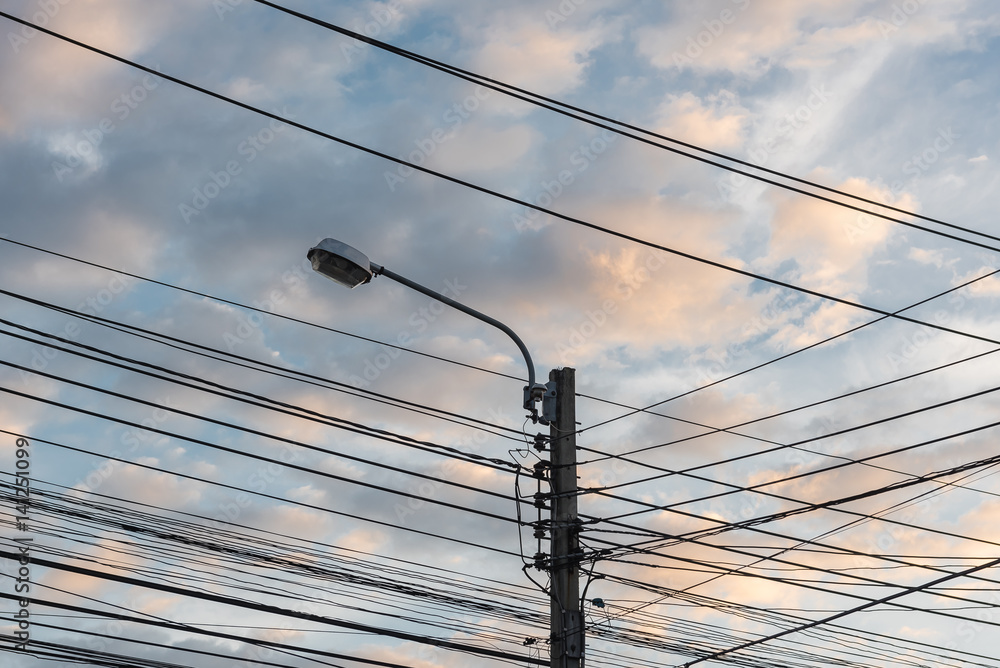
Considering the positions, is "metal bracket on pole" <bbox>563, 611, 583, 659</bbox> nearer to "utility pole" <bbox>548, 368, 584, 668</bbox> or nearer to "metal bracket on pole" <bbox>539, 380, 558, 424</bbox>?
"utility pole" <bbox>548, 368, 584, 668</bbox>

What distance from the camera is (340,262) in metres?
11.4

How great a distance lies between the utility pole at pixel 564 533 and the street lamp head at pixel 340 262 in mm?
2924

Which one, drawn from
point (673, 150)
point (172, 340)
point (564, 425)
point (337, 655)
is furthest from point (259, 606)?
point (673, 150)

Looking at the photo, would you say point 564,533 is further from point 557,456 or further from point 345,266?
point 345,266

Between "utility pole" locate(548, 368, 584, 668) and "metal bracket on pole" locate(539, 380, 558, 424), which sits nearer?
"utility pole" locate(548, 368, 584, 668)

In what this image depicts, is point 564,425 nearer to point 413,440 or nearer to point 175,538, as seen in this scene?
point 413,440

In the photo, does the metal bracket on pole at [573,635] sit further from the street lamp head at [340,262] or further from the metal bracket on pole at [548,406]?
the street lamp head at [340,262]

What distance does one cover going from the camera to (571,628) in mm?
11984

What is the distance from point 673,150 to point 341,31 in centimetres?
379

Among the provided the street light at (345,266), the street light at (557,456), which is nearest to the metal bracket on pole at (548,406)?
the street light at (557,456)

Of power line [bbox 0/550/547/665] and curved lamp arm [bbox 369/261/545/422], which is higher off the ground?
curved lamp arm [bbox 369/261/545/422]

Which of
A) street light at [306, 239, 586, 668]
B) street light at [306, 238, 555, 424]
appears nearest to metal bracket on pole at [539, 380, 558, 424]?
street light at [306, 239, 586, 668]

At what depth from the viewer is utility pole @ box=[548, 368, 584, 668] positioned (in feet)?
39.1

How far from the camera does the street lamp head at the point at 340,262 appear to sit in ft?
37.3
